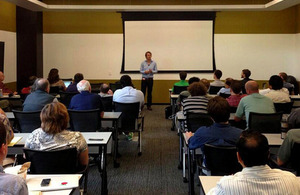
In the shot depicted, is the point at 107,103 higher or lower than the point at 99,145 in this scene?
higher

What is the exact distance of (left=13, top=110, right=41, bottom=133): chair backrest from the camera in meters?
3.94

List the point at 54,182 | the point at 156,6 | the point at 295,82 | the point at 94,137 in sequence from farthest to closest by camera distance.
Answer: the point at 295,82 → the point at 156,6 → the point at 94,137 → the point at 54,182

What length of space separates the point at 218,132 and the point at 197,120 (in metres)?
1.22

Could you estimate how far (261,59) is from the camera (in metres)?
10.5

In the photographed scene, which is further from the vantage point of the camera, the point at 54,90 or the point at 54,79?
the point at 54,79

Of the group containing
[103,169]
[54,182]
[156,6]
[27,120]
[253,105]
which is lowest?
[103,169]

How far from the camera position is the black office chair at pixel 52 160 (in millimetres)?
2520

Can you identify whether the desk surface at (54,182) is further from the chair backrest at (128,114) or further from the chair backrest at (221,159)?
the chair backrest at (128,114)

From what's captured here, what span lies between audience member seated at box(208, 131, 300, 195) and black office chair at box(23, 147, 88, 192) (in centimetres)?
128

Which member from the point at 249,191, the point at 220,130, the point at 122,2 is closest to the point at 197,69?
the point at 122,2

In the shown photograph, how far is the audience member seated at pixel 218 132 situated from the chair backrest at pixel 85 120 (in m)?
1.65

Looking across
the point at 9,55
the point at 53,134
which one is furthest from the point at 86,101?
the point at 9,55

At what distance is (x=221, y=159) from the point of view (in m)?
2.71

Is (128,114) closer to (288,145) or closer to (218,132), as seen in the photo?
(218,132)
